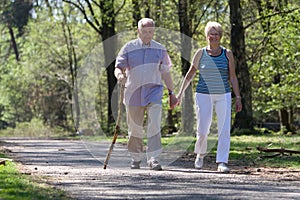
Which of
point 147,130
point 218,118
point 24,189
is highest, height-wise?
point 218,118

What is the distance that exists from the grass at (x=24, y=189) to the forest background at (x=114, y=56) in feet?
44.6

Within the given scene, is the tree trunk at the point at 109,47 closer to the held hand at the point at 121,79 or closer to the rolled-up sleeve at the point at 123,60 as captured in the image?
the rolled-up sleeve at the point at 123,60

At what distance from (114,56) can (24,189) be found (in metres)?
26.0

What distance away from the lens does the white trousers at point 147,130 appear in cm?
1162

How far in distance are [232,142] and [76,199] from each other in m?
11.3

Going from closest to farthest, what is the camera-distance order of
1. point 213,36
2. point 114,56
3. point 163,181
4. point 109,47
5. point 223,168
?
point 163,181 → point 223,168 → point 213,36 → point 114,56 → point 109,47

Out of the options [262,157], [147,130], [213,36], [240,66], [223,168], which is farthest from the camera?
[240,66]

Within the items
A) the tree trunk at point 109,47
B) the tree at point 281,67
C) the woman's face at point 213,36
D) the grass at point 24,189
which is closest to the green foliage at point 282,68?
the tree at point 281,67

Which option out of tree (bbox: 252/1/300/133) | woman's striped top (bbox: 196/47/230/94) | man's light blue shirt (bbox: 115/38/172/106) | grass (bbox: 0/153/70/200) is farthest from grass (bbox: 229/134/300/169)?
tree (bbox: 252/1/300/133)

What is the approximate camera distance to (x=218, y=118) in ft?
37.7

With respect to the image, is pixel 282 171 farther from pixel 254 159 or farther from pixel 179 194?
pixel 179 194

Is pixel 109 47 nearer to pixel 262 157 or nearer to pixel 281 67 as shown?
pixel 281 67

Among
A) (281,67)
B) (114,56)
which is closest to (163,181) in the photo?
(281,67)

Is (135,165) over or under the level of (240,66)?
under
